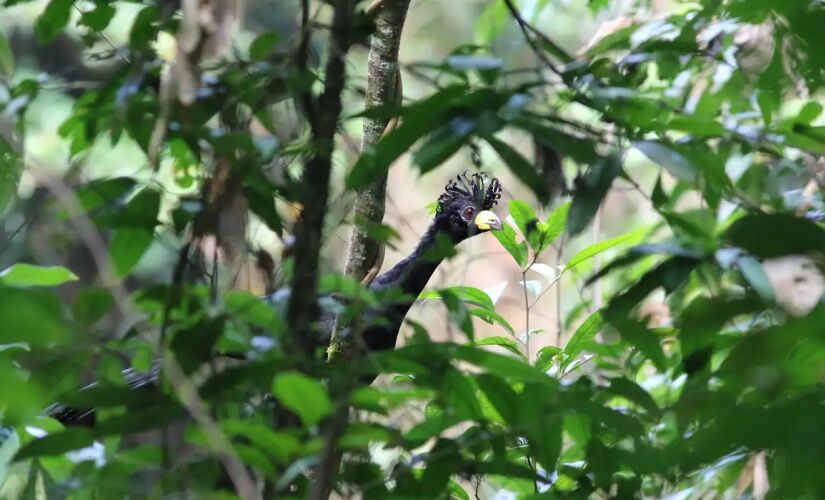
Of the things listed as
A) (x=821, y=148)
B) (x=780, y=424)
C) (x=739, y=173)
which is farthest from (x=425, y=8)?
(x=780, y=424)

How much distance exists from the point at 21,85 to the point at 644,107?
61cm

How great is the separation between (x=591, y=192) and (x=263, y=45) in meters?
0.32

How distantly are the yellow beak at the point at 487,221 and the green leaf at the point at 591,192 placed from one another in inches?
68.5

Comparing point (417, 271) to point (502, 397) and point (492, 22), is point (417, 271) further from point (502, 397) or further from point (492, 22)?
point (502, 397)

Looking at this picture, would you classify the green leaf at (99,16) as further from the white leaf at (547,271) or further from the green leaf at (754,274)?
the white leaf at (547,271)

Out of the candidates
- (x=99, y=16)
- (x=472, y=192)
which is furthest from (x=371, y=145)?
(x=472, y=192)

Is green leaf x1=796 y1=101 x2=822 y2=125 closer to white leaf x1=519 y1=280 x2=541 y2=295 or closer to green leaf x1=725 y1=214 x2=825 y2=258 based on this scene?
white leaf x1=519 y1=280 x2=541 y2=295

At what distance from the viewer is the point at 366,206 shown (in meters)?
1.57

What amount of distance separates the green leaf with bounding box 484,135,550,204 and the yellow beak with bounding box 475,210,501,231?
1741 mm

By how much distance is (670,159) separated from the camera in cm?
74

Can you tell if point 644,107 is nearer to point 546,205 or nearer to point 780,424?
point 546,205

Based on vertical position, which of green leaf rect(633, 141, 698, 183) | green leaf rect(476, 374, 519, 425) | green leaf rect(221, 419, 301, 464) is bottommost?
green leaf rect(221, 419, 301, 464)

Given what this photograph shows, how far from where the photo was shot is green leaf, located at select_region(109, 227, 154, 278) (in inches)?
31.3

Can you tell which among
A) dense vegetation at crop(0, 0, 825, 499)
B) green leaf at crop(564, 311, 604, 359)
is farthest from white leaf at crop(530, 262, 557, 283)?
dense vegetation at crop(0, 0, 825, 499)
